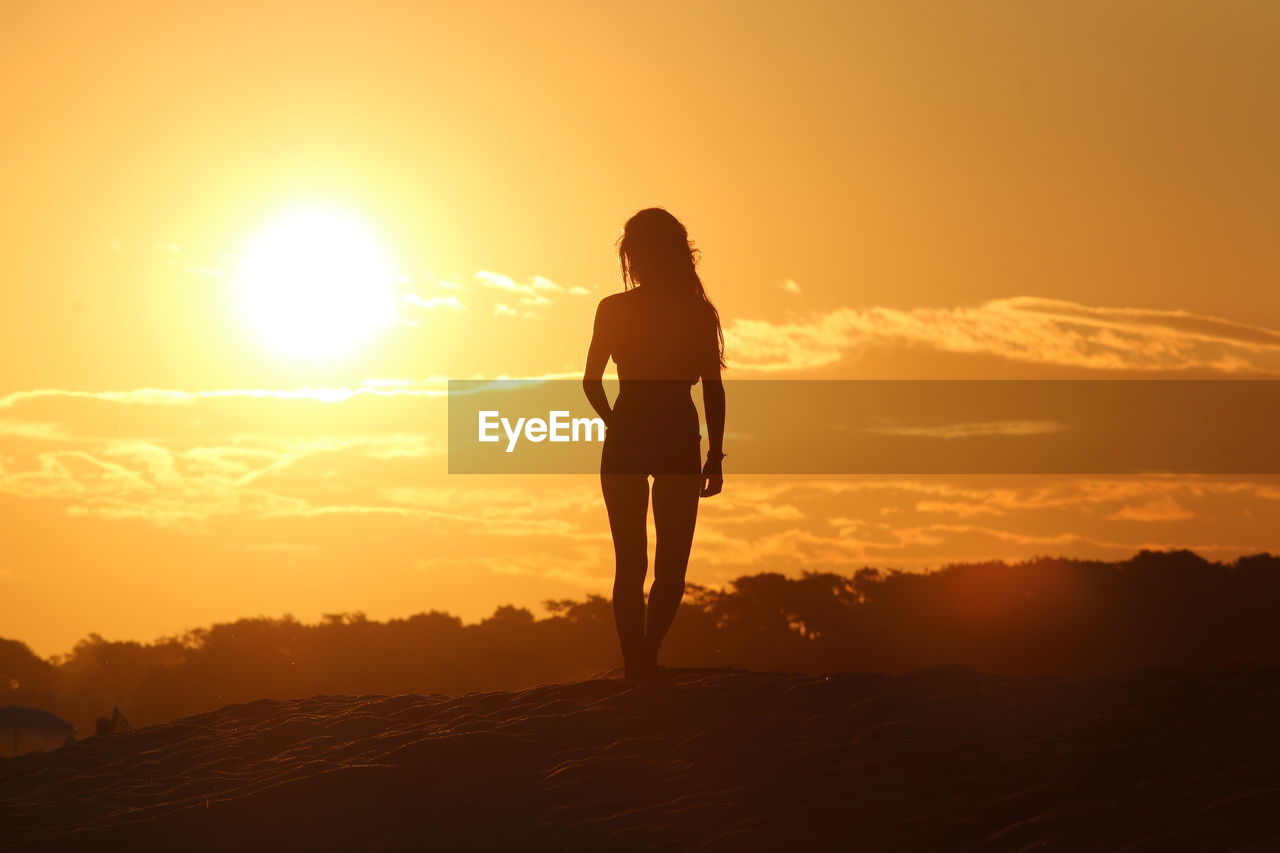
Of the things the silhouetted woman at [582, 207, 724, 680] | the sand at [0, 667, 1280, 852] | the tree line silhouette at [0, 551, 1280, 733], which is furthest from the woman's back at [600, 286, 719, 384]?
the tree line silhouette at [0, 551, 1280, 733]

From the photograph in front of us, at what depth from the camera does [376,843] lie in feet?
24.6

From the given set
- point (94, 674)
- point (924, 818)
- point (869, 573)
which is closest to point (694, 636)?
point (869, 573)

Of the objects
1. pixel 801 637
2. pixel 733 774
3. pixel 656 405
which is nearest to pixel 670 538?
pixel 656 405

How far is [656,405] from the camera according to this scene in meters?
9.87

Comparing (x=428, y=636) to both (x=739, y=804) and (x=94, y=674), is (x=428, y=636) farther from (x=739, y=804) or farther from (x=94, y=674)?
(x=739, y=804)

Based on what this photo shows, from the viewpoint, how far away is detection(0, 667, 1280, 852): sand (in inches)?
280

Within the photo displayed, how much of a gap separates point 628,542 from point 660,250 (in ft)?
6.10

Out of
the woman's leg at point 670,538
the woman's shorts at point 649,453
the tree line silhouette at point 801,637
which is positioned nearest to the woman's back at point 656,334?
the woman's shorts at point 649,453

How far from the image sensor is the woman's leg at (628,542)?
32.1ft

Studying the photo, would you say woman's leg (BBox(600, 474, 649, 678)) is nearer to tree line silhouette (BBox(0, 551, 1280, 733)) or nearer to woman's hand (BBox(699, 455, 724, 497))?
woman's hand (BBox(699, 455, 724, 497))

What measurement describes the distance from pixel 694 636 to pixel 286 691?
15.5 meters

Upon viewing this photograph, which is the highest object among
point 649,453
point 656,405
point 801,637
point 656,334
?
point 656,334

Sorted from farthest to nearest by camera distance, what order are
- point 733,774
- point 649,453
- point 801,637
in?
point 801,637, point 649,453, point 733,774

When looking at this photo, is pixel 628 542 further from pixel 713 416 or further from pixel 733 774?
pixel 733 774
